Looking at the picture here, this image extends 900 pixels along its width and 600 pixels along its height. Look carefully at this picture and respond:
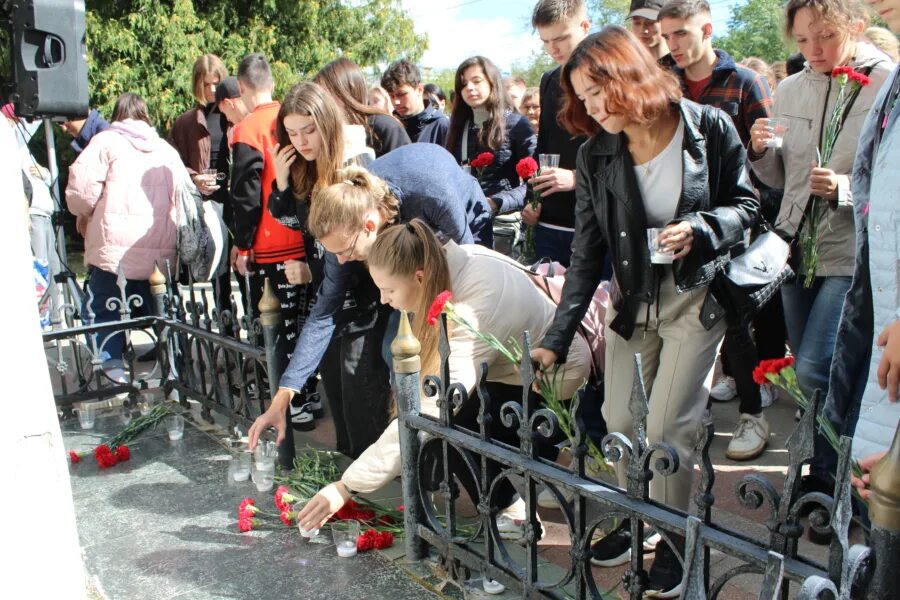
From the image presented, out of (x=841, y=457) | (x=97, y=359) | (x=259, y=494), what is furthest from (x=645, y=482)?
(x=97, y=359)

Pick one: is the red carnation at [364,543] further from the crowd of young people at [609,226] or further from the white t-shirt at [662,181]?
the white t-shirt at [662,181]

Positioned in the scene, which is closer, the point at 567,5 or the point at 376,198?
the point at 376,198

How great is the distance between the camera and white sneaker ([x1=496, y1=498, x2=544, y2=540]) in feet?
10.1

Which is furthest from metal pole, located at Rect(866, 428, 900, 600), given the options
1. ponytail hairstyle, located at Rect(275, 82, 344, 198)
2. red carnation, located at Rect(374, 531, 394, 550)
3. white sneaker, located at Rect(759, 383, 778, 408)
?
Result: white sneaker, located at Rect(759, 383, 778, 408)

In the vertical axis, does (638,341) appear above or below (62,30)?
below

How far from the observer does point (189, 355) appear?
467cm

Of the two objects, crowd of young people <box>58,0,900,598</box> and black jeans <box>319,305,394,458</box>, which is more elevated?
crowd of young people <box>58,0,900,598</box>

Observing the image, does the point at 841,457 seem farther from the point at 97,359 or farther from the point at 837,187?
the point at 97,359

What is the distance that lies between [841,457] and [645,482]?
63cm

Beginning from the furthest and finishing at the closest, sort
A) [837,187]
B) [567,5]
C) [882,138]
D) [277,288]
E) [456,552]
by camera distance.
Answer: [277,288]
[567,5]
[837,187]
[456,552]
[882,138]

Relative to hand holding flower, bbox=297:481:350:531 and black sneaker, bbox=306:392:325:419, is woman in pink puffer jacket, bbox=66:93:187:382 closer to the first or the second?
black sneaker, bbox=306:392:325:419

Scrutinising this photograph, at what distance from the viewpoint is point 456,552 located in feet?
8.82

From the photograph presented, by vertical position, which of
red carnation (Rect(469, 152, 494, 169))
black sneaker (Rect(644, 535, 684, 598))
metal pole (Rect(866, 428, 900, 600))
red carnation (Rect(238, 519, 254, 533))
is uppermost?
red carnation (Rect(469, 152, 494, 169))

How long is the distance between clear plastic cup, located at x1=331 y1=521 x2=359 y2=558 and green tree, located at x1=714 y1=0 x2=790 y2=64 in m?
31.9
